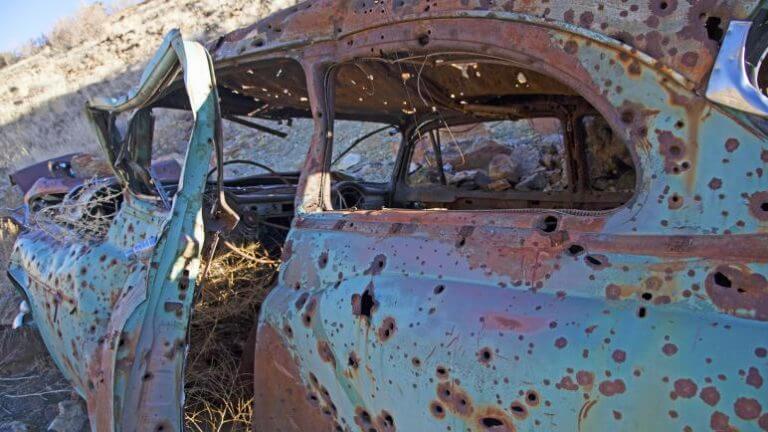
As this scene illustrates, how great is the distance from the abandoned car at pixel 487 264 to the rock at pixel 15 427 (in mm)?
654

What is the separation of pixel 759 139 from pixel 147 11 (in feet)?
63.5

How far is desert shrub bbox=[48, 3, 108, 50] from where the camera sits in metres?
18.5

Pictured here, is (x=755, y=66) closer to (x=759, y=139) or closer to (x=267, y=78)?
A: (x=759, y=139)

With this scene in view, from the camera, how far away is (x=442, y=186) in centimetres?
418

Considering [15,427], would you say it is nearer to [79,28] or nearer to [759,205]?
[759,205]

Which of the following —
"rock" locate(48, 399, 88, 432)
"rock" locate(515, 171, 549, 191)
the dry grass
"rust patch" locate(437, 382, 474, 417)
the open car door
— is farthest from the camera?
"rock" locate(515, 171, 549, 191)

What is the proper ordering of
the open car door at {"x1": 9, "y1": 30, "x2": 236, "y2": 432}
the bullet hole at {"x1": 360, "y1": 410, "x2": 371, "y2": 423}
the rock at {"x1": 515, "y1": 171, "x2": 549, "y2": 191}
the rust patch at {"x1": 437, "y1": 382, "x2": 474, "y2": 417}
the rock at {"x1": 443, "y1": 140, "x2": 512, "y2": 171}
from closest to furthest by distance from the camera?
the rust patch at {"x1": 437, "y1": 382, "x2": 474, "y2": 417}, the bullet hole at {"x1": 360, "y1": 410, "x2": 371, "y2": 423}, the open car door at {"x1": 9, "y1": 30, "x2": 236, "y2": 432}, the rock at {"x1": 515, "y1": 171, "x2": 549, "y2": 191}, the rock at {"x1": 443, "y1": 140, "x2": 512, "y2": 171}

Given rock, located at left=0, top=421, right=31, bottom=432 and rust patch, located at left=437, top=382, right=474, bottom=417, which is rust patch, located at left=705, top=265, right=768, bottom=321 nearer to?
rust patch, located at left=437, top=382, right=474, bottom=417

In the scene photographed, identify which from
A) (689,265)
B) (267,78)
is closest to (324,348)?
(689,265)

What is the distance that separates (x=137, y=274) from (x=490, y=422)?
1.57 metres

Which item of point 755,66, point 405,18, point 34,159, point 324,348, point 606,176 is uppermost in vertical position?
point 405,18

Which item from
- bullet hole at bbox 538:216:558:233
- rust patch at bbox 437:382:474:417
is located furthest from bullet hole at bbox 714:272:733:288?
rust patch at bbox 437:382:474:417

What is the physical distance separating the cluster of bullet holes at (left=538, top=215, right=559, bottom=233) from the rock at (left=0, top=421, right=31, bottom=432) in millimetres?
3220

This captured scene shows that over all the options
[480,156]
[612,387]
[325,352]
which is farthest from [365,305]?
[480,156]
